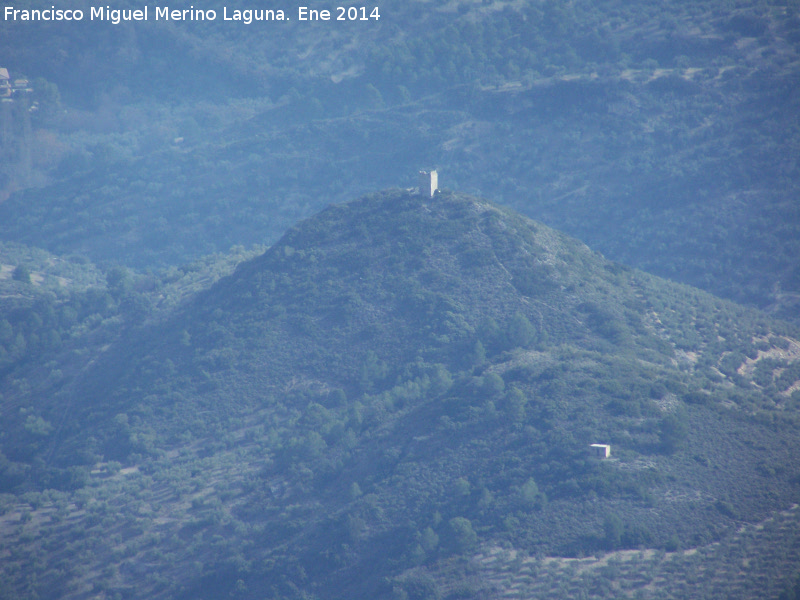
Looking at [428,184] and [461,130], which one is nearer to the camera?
[428,184]

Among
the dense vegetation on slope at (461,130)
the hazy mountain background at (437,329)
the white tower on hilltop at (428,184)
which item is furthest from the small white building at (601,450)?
the dense vegetation on slope at (461,130)

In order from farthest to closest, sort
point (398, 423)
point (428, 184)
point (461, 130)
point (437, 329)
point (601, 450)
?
point (461, 130) → point (428, 184) → point (437, 329) → point (398, 423) → point (601, 450)

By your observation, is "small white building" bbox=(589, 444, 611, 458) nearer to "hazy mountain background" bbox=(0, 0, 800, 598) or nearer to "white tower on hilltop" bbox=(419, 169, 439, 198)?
"hazy mountain background" bbox=(0, 0, 800, 598)

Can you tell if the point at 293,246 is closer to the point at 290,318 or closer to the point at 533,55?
the point at 290,318

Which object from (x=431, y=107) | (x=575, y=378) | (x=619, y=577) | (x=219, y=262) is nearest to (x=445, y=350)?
(x=575, y=378)

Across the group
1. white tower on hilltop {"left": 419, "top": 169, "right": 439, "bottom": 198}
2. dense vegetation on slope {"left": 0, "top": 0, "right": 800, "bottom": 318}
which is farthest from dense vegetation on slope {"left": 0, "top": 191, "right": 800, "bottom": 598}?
dense vegetation on slope {"left": 0, "top": 0, "right": 800, "bottom": 318}

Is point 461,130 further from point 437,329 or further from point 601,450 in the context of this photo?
point 601,450

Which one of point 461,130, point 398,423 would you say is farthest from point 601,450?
point 461,130
